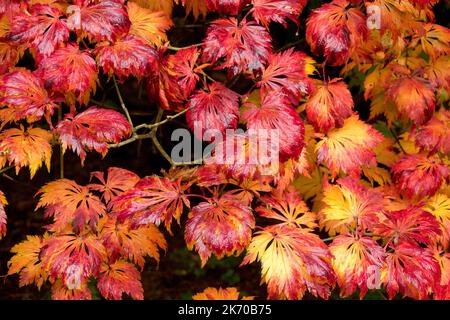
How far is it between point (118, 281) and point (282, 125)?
0.78 meters

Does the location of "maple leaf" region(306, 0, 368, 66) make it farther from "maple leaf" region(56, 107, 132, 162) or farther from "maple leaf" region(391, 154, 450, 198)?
"maple leaf" region(56, 107, 132, 162)

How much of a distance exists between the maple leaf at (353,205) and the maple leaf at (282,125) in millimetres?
352

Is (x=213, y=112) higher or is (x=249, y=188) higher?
(x=213, y=112)

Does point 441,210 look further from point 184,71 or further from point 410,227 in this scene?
point 184,71

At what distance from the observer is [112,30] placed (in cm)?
165

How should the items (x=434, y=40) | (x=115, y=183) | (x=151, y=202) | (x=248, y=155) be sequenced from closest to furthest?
1. (x=248, y=155)
2. (x=151, y=202)
3. (x=115, y=183)
4. (x=434, y=40)

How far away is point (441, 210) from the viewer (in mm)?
2082

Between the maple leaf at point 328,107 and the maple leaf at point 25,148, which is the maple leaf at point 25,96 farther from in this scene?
the maple leaf at point 328,107

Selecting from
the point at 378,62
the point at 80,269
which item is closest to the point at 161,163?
the point at 378,62

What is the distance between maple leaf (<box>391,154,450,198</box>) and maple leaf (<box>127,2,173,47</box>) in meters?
0.99

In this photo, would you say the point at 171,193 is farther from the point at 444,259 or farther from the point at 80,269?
the point at 444,259

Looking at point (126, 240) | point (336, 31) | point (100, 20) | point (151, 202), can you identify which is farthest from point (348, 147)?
point (100, 20)

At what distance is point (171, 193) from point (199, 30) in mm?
1727

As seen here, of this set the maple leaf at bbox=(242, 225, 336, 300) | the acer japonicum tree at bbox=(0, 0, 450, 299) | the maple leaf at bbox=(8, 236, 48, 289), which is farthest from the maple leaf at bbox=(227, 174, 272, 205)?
the maple leaf at bbox=(8, 236, 48, 289)
